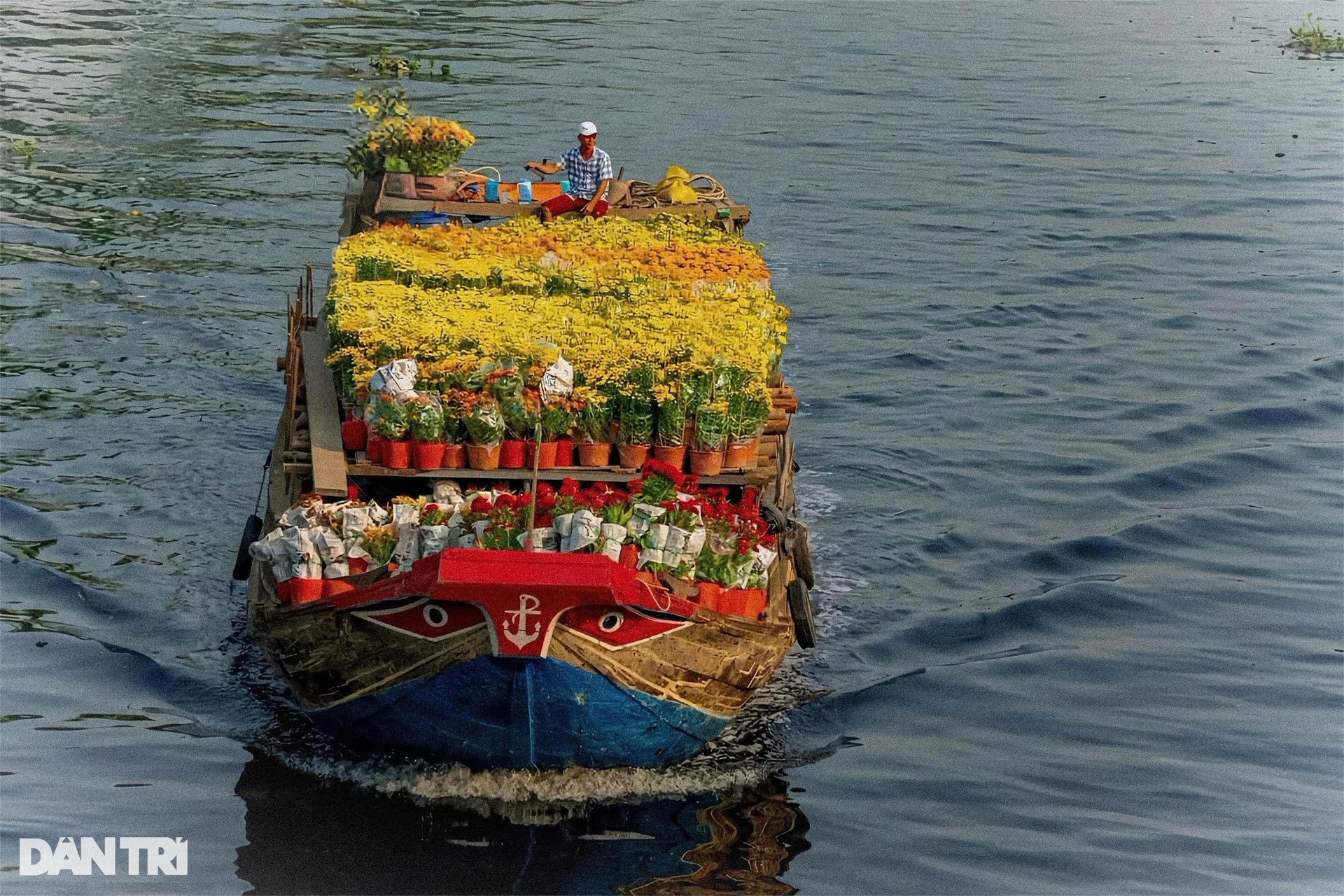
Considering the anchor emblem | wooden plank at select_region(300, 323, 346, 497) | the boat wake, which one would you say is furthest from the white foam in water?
wooden plank at select_region(300, 323, 346, 497)

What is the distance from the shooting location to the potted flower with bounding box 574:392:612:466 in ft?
42.1

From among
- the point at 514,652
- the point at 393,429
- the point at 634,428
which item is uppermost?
the point at 634,428

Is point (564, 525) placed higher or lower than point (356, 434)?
lower

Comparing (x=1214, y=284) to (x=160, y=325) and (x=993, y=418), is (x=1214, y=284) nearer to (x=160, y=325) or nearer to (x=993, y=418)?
(x=993, y=418)

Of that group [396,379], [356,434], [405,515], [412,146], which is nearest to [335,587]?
[405,515]

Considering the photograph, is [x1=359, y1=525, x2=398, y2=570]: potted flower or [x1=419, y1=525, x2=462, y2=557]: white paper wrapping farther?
[x1=359, y1=525, x2=398, y2=570]: potted flower

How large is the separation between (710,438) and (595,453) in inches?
37.1

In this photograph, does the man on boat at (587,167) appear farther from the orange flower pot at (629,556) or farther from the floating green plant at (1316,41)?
the floating green plant at (1316,41)

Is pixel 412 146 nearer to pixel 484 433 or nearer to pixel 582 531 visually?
pixel 484 433

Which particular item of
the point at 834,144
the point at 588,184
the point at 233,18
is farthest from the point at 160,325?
the point at 233,18

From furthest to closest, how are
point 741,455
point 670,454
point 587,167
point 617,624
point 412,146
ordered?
1. point 587,167
2. point 412,146
3. point 741,455
4. point 670,454
5. point 617,624

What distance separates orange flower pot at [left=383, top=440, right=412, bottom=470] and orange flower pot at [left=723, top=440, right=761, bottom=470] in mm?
2504

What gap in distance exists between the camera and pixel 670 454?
42.0 ft

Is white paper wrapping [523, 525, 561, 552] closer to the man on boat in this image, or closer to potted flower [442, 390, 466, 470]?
potted flower [442, 390, 466, 470]
